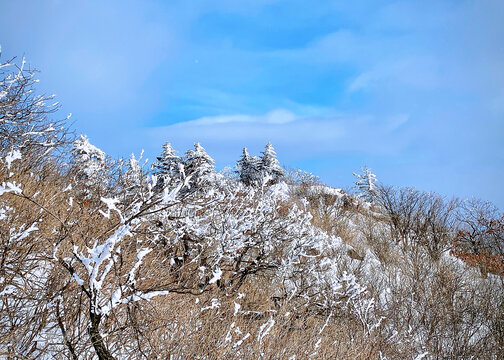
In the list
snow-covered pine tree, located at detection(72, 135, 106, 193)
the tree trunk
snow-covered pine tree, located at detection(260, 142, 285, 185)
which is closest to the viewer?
the tree trunk

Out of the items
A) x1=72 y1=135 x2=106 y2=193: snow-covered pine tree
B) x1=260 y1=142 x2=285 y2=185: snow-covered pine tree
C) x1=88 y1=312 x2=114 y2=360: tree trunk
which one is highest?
x1=260 y1=142 x2=285 y2=185: snow-covered pine tree

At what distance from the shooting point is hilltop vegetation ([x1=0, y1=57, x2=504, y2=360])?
4133 mm

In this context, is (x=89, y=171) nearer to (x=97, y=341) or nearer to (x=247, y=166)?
(x=97, y=341)

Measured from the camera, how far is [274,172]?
117 feet

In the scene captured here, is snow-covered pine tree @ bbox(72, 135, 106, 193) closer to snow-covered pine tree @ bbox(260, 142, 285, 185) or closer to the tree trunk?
the tree trunk

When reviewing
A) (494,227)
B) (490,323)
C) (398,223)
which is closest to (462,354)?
(490,323)

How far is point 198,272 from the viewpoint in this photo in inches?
270

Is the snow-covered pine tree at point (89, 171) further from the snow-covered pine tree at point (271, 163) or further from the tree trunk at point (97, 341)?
the snow-covered pine tree at point (271, 163)

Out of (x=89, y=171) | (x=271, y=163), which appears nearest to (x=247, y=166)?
(x=271, y=163)

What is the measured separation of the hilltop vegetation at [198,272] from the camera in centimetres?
413

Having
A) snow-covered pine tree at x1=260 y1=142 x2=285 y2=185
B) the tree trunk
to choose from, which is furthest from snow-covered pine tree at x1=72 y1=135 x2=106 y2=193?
snow-covered pine tree at x1=260 y1=142 x2=285 y2=185

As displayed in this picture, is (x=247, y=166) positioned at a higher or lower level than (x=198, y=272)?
higher

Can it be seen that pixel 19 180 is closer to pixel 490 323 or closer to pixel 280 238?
pixel 280 238

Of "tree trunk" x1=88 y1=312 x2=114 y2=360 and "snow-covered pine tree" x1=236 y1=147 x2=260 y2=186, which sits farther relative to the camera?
"snow-covered pine tree" x1=236 y1=147 x2=260 y2=186
